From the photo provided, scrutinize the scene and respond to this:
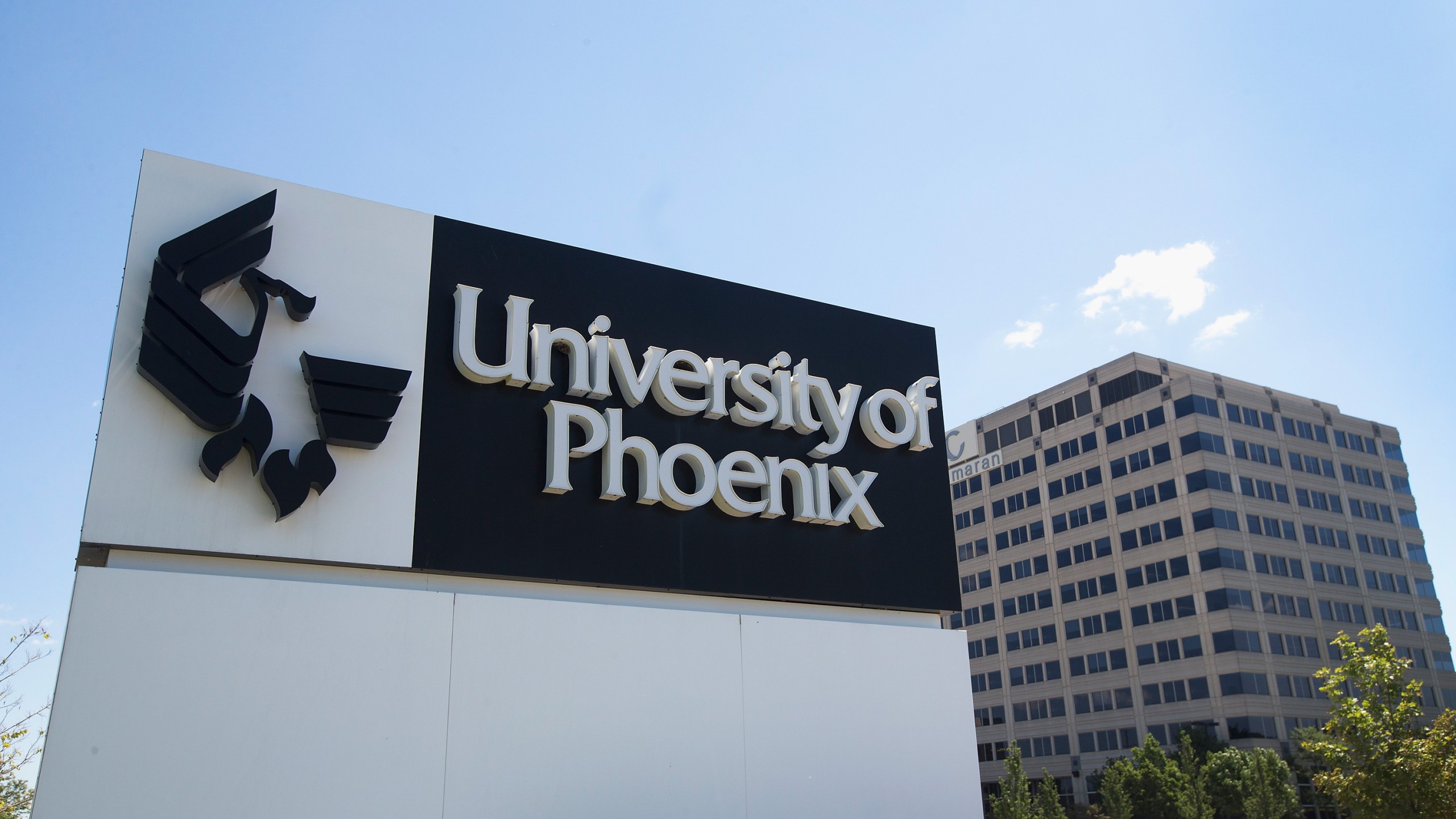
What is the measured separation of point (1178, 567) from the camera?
85.4 metres

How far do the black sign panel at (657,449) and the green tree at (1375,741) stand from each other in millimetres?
15164

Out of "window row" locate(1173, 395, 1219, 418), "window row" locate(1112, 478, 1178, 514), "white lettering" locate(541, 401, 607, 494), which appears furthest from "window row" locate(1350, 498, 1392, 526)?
"white lettering" locate(541, 401, 607, 494)

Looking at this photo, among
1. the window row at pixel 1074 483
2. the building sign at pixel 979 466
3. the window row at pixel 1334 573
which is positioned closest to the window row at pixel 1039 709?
the window row at pixel 1074 483

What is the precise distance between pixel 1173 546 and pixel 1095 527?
8494mm

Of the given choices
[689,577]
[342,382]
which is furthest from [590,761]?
[342,382]

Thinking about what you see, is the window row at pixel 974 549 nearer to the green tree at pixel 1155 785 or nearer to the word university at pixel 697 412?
the green tree at pixel 1155 785

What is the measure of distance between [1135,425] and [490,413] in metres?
84.6

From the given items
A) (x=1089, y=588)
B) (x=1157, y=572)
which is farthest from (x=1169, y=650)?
(x=1089, y=588)

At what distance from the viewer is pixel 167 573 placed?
1348cm

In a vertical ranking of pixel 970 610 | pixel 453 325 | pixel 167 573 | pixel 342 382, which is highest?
pixel 970 610

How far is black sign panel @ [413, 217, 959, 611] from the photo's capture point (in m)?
15.9

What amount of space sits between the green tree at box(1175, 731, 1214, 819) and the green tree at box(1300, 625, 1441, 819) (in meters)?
42.3

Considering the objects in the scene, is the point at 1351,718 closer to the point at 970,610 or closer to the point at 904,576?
the point at 904,576

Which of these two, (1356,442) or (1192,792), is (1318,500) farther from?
Answer: (1192,792)
